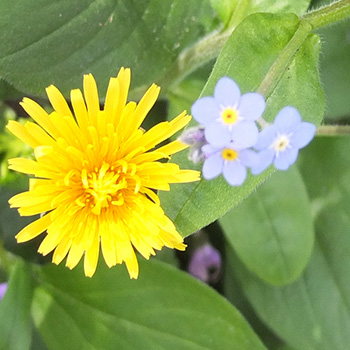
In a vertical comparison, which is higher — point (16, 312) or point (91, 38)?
point (91, 38)

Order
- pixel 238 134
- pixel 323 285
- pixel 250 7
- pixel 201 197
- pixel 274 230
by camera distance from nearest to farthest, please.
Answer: pixel 238 134
pixel 201 197
pixel 250 7
pixel 274 230
pixel 323 285

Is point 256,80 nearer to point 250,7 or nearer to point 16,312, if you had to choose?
point 250,7

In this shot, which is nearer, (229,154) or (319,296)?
(229,154)

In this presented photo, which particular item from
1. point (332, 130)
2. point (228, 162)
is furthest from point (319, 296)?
point (228, 162)

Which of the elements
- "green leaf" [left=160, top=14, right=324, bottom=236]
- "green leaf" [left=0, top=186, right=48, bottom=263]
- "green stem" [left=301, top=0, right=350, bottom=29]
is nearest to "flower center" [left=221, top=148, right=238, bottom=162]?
"green leaf" [left=160, top=14, right=324, bottom=236]

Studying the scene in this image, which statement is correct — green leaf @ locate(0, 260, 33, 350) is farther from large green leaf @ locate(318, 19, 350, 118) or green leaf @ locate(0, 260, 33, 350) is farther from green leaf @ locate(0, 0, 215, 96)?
large green leaf @ locate(318, 19, 350, 118)

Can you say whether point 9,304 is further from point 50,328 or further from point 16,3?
point 16,3

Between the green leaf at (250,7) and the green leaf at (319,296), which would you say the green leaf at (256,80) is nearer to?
the green leaf at (250,7)

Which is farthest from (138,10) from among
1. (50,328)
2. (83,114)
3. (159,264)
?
(50,328)

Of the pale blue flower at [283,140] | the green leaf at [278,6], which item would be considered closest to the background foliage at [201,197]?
the green leaf at [278,6]
